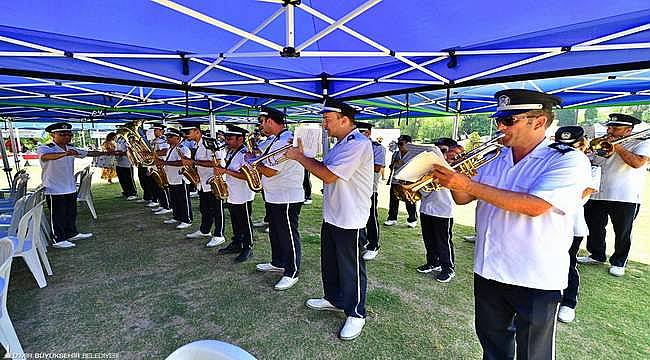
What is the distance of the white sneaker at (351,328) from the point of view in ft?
9.04

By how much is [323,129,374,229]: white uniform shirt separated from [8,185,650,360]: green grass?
1.04m

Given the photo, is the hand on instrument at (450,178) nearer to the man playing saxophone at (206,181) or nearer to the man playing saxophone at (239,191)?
the man playing saxophone at (239,191)

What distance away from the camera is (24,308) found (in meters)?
3.21

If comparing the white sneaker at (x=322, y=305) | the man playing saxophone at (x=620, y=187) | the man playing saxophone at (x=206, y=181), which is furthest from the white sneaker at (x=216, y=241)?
the man playing saxophone at (x=620, y=187)

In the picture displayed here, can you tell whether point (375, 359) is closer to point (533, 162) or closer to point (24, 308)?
point (533, 162)

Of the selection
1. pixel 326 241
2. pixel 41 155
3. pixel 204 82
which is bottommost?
pixel 326 241

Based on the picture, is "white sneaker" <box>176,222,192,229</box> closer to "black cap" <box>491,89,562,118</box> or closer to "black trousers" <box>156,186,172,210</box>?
"black trousers" <box>156,186,172,210</box>

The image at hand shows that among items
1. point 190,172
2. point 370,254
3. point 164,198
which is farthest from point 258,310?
point 164,198

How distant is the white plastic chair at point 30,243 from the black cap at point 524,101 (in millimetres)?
4575

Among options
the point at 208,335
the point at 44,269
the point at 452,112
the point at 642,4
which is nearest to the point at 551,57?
the point at 642,4

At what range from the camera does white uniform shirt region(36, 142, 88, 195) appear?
491cm

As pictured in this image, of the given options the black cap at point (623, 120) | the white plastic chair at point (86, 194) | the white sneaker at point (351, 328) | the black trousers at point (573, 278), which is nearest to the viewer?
the white sneaker at point (351, 328)

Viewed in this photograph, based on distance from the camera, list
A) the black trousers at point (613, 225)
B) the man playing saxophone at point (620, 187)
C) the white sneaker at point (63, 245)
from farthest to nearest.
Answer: the white sneaker at point (63, 245)
the black trousers at point (613, 225)
the man playing saxophone at point (620, 187)

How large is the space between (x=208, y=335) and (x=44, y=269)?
281 centimetres
